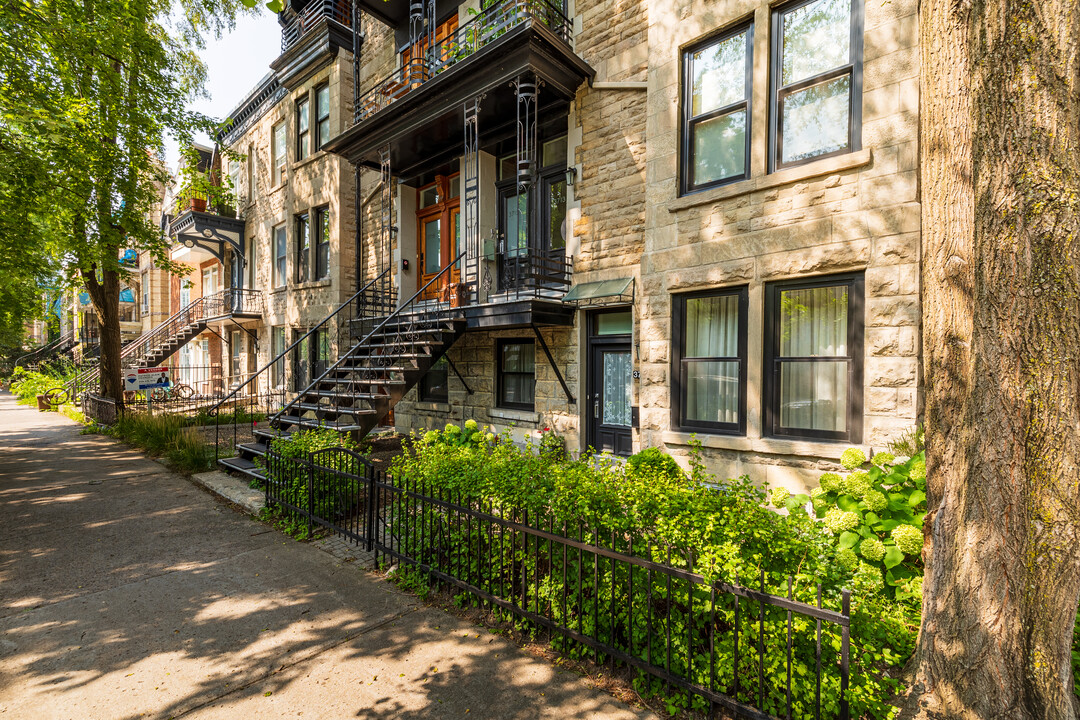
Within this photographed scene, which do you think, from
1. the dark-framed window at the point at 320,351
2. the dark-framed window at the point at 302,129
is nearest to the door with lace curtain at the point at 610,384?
the dark-framed window at the point at 320,351

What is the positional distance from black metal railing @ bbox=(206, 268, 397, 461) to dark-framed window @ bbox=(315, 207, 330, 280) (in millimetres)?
1819

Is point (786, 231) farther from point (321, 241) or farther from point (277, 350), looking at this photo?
point (277, 350)

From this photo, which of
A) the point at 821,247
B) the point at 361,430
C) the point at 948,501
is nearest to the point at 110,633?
the point at 361,430

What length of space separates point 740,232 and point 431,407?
787 centimetres

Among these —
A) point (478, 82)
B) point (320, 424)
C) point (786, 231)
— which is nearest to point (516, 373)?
point (320, 424)

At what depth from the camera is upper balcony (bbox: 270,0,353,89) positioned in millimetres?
13953

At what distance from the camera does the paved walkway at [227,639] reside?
10.2 feet

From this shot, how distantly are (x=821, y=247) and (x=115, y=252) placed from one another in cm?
1540

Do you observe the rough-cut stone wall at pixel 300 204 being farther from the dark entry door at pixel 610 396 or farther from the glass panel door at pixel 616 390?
the glass panel door at pixel 616 390

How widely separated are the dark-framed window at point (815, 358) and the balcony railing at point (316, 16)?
48.2ft

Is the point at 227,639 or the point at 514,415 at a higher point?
the point at 514,415

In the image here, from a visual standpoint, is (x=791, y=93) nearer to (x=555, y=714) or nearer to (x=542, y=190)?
(x=542, y=190)

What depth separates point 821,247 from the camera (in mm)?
6043

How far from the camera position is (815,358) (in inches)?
244
